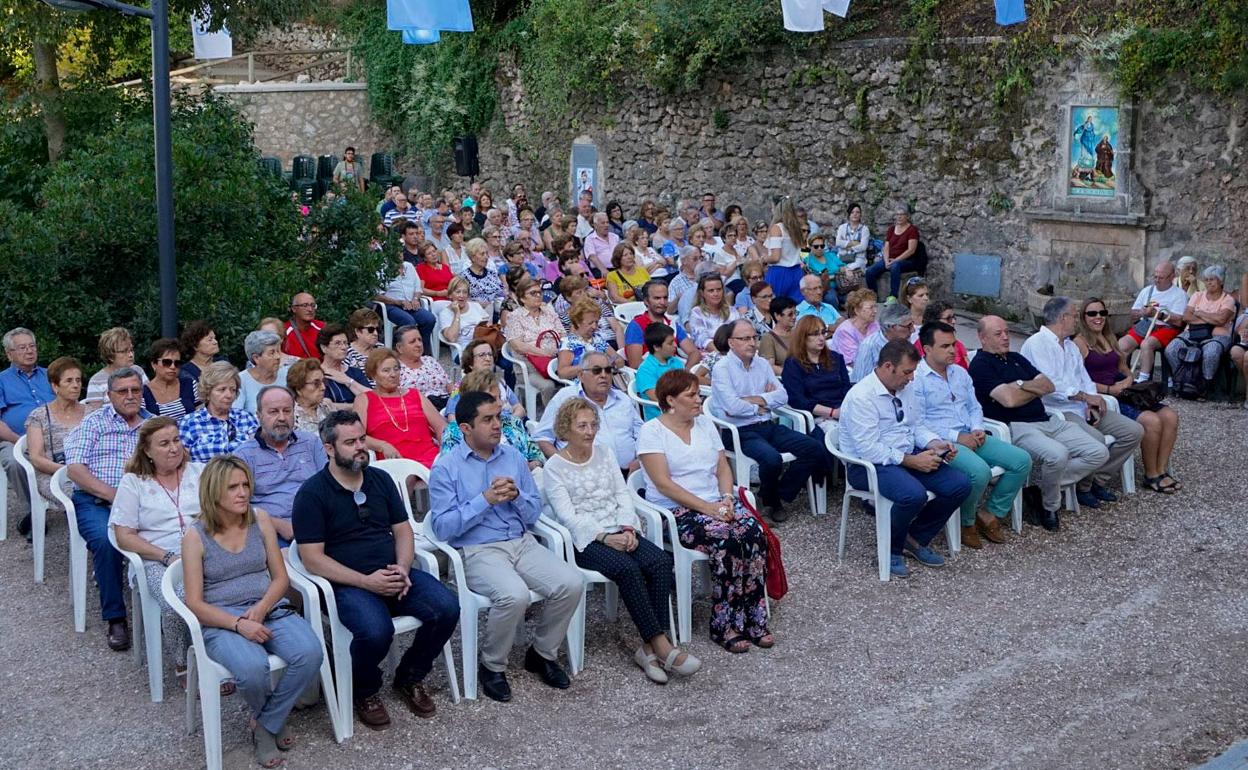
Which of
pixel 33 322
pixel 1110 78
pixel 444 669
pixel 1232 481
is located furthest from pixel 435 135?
pixel 444 669

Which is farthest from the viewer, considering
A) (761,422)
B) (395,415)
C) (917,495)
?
(761,422)

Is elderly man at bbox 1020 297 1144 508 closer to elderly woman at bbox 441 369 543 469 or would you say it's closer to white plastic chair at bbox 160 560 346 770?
elderly woman at bbox 441 369 543 469

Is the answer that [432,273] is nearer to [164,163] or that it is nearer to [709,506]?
[164,163]

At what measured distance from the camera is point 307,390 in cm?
618

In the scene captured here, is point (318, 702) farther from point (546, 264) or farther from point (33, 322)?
point (546, 264)

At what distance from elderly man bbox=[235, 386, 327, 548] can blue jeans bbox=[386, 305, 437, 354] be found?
14.6 ft

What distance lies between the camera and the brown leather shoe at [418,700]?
16.1 feet

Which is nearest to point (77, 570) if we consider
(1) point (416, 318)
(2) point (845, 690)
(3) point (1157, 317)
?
(2) point (845, 690)

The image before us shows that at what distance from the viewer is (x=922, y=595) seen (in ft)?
20.3

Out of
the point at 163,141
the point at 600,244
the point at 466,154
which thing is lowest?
the point at 600,244

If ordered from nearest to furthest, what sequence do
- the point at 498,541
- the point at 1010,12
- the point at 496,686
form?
the point at 496,686
the point at 498,541
the point at 1010,12

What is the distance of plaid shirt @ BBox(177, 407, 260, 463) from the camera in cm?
577

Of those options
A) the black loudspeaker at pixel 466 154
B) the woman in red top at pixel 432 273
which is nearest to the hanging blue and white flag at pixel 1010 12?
the woman in red top at pixel 432 273

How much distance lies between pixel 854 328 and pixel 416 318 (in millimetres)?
3453
